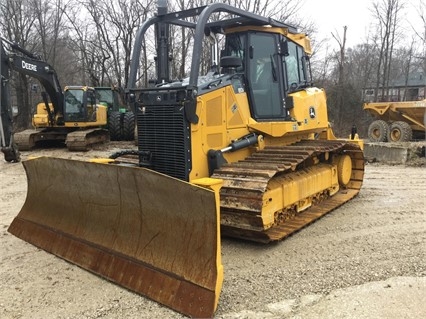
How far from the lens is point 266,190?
4762 mm

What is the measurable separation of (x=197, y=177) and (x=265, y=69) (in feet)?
6.44

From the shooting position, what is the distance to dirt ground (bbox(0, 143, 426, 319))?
341 cm

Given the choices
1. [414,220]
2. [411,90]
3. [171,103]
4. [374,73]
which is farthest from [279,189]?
[411,90]

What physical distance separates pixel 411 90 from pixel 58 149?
3525 cm

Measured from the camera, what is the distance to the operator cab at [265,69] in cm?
577

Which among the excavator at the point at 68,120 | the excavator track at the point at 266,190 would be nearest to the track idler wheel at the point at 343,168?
the excavator track at the point at 266,190

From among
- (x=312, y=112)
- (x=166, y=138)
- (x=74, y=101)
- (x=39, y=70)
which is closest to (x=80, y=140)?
(x=74, y=101)

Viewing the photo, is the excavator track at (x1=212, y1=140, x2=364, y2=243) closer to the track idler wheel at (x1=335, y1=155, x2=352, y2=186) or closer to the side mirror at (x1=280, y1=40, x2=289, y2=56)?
the track idler wheel at (x1=335, y1=155, x2=352, y2=186)

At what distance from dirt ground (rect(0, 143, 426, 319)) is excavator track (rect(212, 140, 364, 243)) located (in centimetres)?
18

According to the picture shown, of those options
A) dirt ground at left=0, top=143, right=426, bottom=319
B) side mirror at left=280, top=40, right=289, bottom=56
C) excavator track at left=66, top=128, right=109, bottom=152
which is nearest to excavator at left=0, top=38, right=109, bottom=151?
excavator track at left=66, top=128, right=109, bottom=152

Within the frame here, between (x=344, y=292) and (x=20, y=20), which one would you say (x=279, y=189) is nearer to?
(x=344, y=292)

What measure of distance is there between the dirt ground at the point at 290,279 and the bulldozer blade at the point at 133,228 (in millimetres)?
148

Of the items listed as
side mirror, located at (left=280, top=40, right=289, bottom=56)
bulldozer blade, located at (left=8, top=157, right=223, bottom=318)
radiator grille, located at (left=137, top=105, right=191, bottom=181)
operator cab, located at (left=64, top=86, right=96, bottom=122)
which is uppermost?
side mirror, located at (left=280, top=40, right=289, bottom=56)

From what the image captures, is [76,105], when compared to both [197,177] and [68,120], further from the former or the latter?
[197,177]
